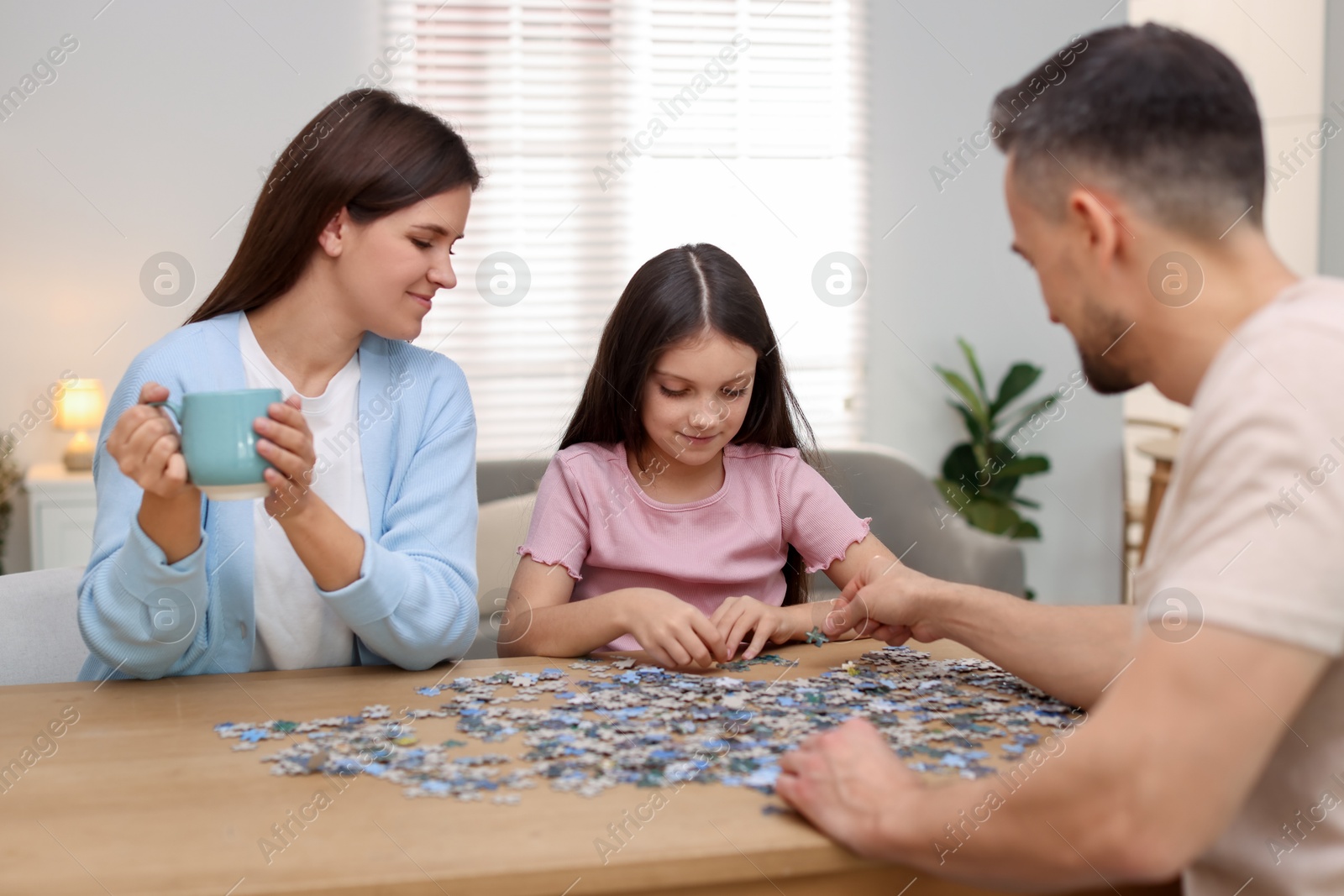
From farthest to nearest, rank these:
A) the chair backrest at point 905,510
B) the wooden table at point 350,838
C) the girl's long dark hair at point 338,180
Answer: the chair backrest at point 905,510 → the girl's long dark hair at point 338,180 → the wooden table at point 350,838

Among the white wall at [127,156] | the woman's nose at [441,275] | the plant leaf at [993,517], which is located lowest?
the plant leaf at [993,517]

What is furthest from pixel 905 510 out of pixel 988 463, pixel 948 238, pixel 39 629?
pixel 39 629

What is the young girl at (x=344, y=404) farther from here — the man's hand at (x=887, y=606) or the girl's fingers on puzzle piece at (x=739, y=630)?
the man's hand at (x=887, y=606)

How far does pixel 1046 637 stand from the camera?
1605mm

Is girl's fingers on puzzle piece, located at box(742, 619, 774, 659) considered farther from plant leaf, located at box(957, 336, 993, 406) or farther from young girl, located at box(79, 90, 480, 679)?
plant leaf, located at box(957, 336, 993, 406)

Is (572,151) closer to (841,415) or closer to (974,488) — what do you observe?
(841,415)

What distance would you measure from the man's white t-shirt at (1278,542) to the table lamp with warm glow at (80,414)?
505cm

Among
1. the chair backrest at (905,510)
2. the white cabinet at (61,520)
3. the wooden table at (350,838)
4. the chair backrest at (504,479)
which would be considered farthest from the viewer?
the white cabinet at (61,520)

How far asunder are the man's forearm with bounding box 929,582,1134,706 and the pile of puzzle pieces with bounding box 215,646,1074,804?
39 mm

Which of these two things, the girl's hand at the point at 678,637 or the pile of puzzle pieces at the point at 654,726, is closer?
the pile of puzzle pieces at the point at 654,726

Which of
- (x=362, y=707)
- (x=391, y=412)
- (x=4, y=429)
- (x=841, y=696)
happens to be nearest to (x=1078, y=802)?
(x=841, y=696)

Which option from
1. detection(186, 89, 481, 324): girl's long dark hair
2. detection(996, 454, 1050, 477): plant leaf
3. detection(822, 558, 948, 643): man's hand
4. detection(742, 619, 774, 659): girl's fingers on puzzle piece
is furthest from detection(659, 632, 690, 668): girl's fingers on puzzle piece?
detection(996, 454, 1050, 477): plant leaf

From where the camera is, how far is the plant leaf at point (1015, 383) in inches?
231

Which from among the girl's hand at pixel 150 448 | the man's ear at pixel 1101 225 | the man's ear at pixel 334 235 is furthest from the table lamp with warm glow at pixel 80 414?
the man's ear at pixel 1101 225
